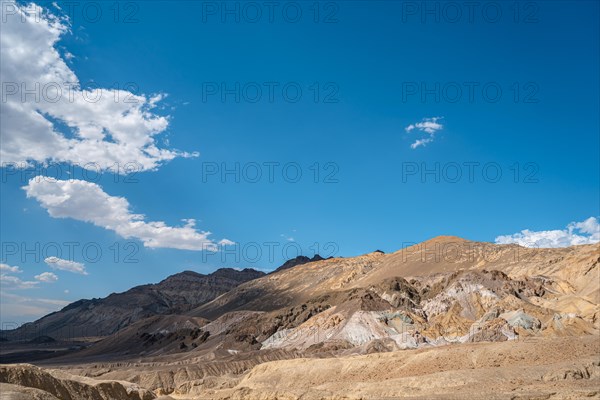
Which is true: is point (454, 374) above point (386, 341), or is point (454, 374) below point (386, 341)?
below

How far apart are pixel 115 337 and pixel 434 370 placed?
355 feet

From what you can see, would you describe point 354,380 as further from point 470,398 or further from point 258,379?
point 470,398

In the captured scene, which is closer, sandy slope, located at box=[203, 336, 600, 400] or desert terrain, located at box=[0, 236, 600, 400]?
sandy slope, located at box=[203, 336, 600, 400]

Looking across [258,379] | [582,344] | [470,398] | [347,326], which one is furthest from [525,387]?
[347,326]

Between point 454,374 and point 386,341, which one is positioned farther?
point 386,341

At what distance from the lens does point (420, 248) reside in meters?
137

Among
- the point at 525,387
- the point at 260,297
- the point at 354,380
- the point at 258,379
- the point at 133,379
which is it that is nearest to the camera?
the point at 525,387

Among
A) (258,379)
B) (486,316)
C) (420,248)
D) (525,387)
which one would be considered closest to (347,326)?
(486,316)

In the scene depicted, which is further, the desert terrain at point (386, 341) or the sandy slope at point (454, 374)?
the desert terrain at point (386, 341)

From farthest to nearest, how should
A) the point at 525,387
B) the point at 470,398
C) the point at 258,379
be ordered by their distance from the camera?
1. the point at 258,379
2. the point at 525,387
3. the point at 470,398

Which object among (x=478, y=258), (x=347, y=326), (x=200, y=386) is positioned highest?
(x=478, y=258)

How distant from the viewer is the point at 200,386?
59812 millimetres

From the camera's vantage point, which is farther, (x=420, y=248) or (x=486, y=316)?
(x=420, y=248)

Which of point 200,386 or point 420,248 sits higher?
point 420,248
